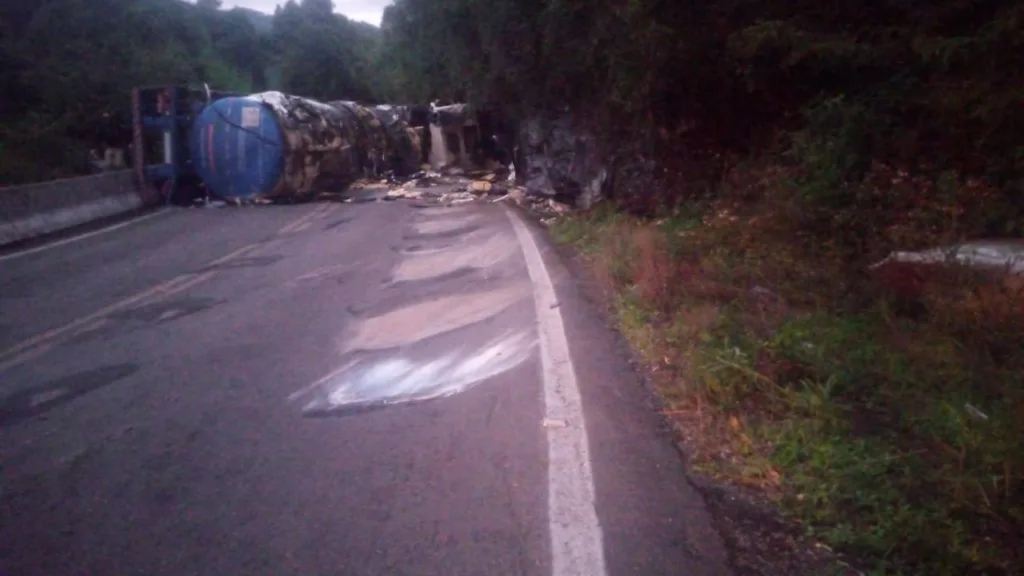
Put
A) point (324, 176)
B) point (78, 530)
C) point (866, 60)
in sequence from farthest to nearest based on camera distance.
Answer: point (324, 176), point (866, 60), point (78, 530)

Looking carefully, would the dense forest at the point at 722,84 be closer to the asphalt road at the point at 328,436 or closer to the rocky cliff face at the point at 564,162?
the rocky cliff face at the point at 564,162

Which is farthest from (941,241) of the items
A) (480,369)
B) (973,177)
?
(480,369)

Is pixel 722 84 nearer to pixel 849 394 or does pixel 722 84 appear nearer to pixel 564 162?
pixel 564 162

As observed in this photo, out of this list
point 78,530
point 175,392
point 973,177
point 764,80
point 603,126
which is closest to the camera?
point 78,530

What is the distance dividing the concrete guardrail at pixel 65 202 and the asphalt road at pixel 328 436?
4.33 meters

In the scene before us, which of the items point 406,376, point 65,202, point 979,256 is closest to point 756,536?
point 406,376

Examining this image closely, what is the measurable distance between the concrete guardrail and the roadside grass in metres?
9.87

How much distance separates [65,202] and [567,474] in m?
14.0

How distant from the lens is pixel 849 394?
5.80 metres

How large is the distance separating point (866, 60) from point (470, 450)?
6.68m

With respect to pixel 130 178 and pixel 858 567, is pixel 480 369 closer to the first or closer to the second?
pixel 858 567

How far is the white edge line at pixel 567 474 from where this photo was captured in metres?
4.01

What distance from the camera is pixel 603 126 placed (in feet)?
48.0

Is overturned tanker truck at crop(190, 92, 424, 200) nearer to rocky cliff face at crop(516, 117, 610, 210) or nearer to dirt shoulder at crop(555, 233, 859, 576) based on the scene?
rocky cliff face at crop(516, 117, 610, 210)
